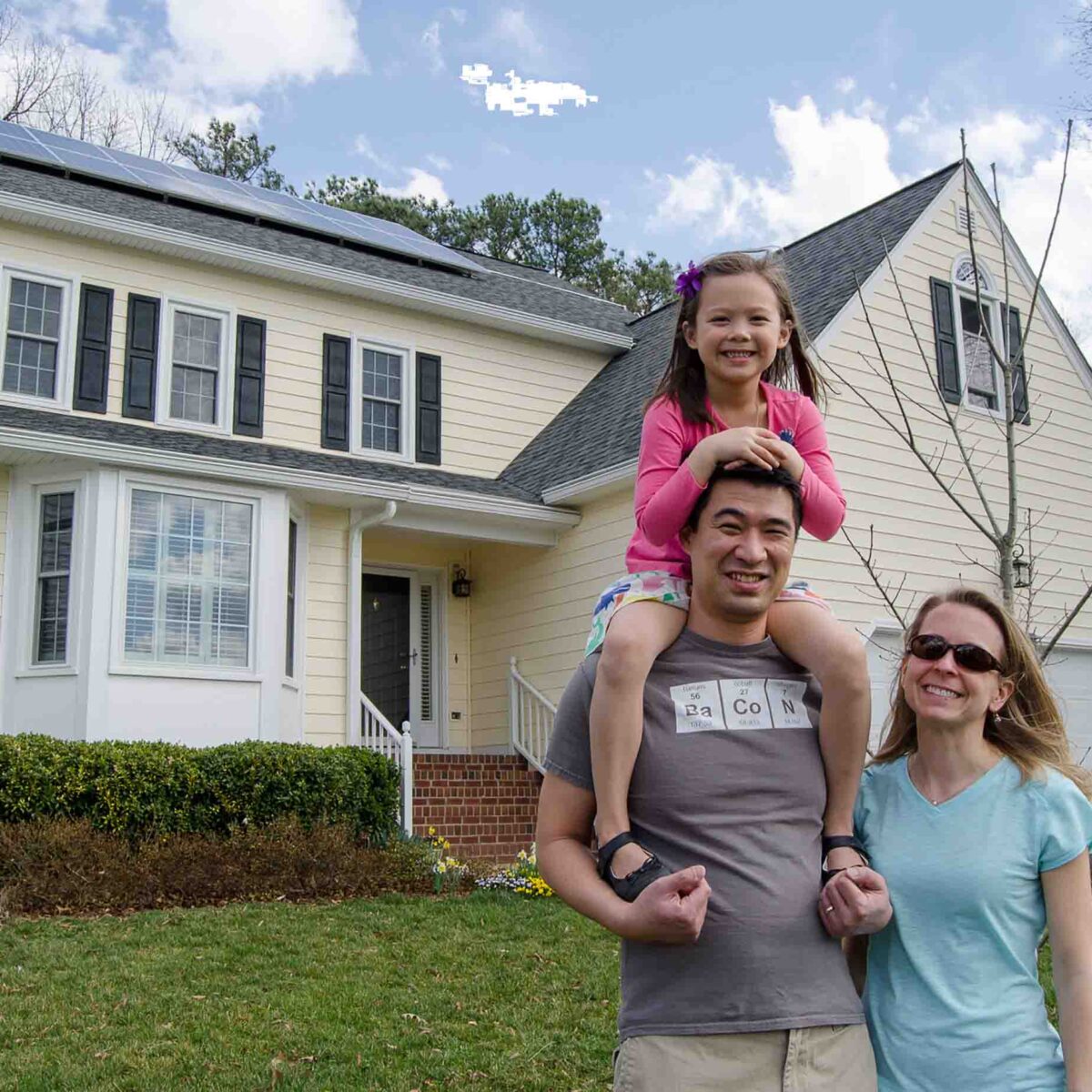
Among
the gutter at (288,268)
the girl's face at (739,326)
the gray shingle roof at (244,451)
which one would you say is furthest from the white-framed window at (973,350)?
the girl's face at (739,326)

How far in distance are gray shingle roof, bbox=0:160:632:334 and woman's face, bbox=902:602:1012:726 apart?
1079 centimetres

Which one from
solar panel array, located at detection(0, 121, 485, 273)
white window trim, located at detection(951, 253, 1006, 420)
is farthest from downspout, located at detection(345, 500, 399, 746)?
white window trim, located at detection(951, 253, 1006, 420)

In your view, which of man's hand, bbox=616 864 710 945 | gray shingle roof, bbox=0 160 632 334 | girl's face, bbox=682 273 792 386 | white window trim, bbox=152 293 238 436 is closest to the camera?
man's hand, bbox=616 864 710 945

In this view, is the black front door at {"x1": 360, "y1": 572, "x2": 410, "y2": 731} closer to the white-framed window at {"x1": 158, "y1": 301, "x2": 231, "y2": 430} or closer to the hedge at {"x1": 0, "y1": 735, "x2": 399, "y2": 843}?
the white-framed window at {"x1": 158, "y1": 301, "x2": 231, "y2": 430}

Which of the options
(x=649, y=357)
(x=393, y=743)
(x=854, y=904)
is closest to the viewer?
(x=854, y=904)

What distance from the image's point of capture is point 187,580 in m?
10.6

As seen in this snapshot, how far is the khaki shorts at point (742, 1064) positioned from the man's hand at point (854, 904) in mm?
155

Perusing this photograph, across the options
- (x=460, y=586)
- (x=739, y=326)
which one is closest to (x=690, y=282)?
(x=739, y=326)

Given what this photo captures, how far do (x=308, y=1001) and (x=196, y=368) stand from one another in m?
7.76

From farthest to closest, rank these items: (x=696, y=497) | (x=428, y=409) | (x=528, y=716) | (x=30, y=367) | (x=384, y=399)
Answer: (x=428, y=409) → (x=384, y=399) → (x=528, y=716) → (x=30, y=367) → (x=696, y=497)

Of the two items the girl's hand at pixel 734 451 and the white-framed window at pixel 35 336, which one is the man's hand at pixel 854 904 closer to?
the girl's hand at pixel 734 451

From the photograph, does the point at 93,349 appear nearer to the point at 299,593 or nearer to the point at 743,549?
the point at 299,593

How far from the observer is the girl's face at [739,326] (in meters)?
2.44

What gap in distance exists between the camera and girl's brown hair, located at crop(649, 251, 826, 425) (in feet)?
8.15
